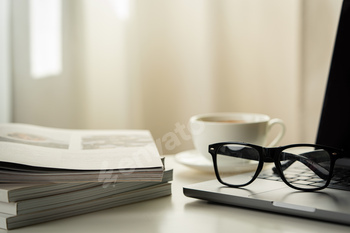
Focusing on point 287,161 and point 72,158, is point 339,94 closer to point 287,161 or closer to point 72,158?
point 287,161

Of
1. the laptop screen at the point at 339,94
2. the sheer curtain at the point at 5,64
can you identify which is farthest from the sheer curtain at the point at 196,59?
the laptop screen at the point at 339,94

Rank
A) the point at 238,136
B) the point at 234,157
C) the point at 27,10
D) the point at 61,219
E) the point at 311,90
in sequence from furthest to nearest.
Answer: the point at 311,90 → the point at 27,10 → the point at 238,136 → the point at 234,157 → the point at 61,219

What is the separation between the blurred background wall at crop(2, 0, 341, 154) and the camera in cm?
135

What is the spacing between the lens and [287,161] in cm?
63

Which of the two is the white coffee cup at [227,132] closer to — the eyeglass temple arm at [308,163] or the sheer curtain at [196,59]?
the eyeglass temple arm at [308,163]

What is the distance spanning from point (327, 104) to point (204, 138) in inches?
9.3

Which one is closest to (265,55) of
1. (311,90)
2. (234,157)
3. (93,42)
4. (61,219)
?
(311,90)

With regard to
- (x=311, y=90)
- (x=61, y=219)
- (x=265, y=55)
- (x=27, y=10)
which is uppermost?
(x=27, y=10)

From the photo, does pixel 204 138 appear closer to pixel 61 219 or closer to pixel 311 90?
pixel 61 219

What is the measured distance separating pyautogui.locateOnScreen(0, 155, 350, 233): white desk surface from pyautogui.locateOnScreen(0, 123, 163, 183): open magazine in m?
0.05

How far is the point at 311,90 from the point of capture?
→ 4.79 ft

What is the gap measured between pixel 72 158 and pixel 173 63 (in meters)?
0.86

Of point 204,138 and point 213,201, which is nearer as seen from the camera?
point 213,201

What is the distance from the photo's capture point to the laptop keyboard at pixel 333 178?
60 cm
